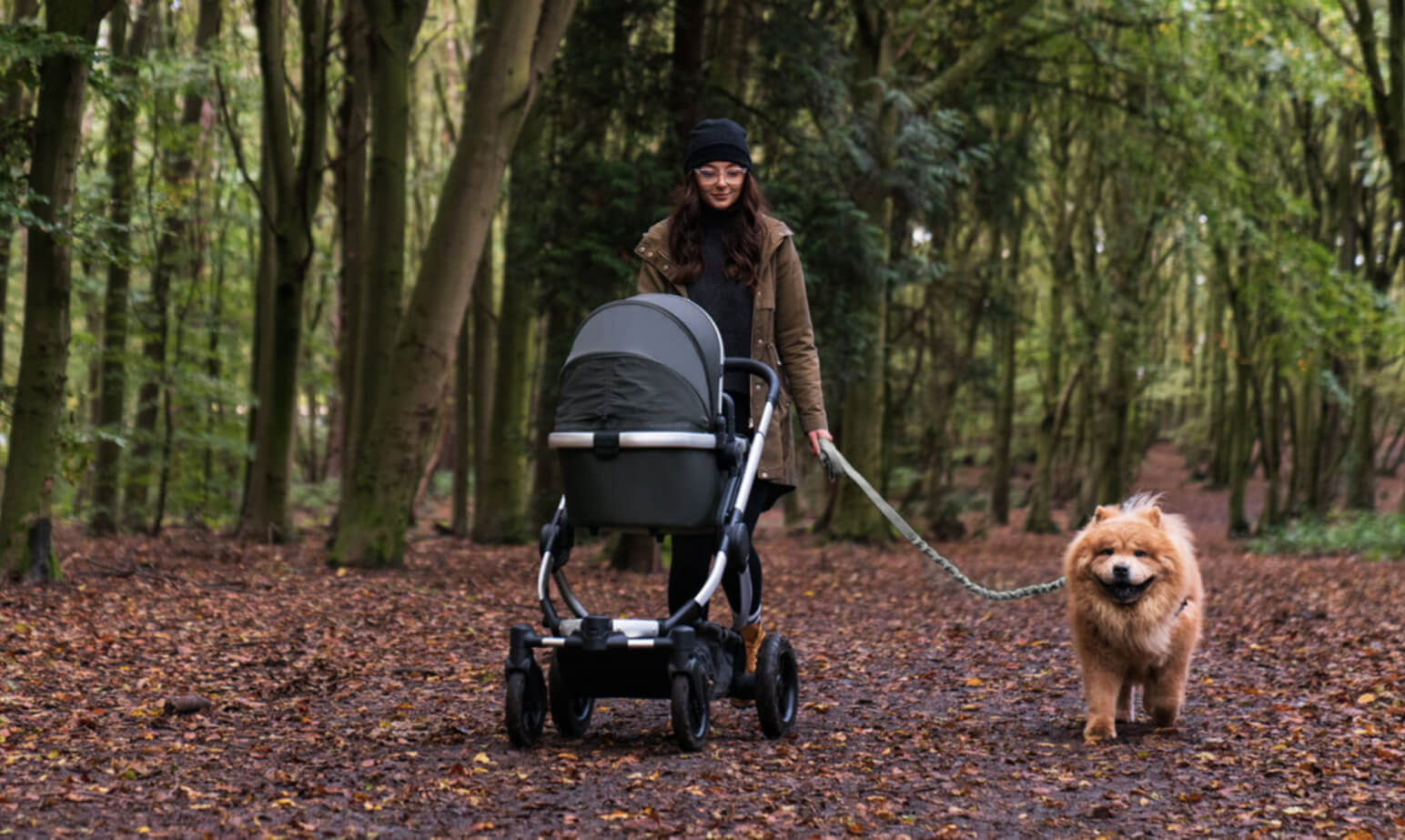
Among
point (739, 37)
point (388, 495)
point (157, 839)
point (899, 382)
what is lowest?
point (157, 839)

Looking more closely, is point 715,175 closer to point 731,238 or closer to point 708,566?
point 731,238

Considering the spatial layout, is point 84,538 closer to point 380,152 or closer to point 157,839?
point 380,152

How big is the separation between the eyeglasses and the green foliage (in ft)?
54.2

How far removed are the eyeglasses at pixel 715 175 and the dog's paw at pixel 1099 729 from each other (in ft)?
8.90

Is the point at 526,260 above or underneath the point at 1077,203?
underneath

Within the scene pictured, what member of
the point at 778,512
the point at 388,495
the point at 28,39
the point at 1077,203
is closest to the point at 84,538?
the point at 388,495

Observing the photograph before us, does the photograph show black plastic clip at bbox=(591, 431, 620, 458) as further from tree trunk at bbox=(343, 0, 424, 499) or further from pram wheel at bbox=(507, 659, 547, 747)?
tree trunk at bbox=(343, 0, 424, 499)

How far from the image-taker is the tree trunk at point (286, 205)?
13.2 m

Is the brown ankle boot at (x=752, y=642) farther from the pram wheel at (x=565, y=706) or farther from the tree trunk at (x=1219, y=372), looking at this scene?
the tree trunk at (x=1219, y=372)

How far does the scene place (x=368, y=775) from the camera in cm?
457

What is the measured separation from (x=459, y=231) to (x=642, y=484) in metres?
6.61

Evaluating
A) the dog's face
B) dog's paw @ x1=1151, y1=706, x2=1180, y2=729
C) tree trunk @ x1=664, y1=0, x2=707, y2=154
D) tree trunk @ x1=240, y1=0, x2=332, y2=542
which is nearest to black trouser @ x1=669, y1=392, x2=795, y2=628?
the dog's face

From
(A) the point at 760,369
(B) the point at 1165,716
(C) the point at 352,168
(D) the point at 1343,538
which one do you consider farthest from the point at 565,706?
(D) the point at 1343,538

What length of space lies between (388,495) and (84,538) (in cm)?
674
